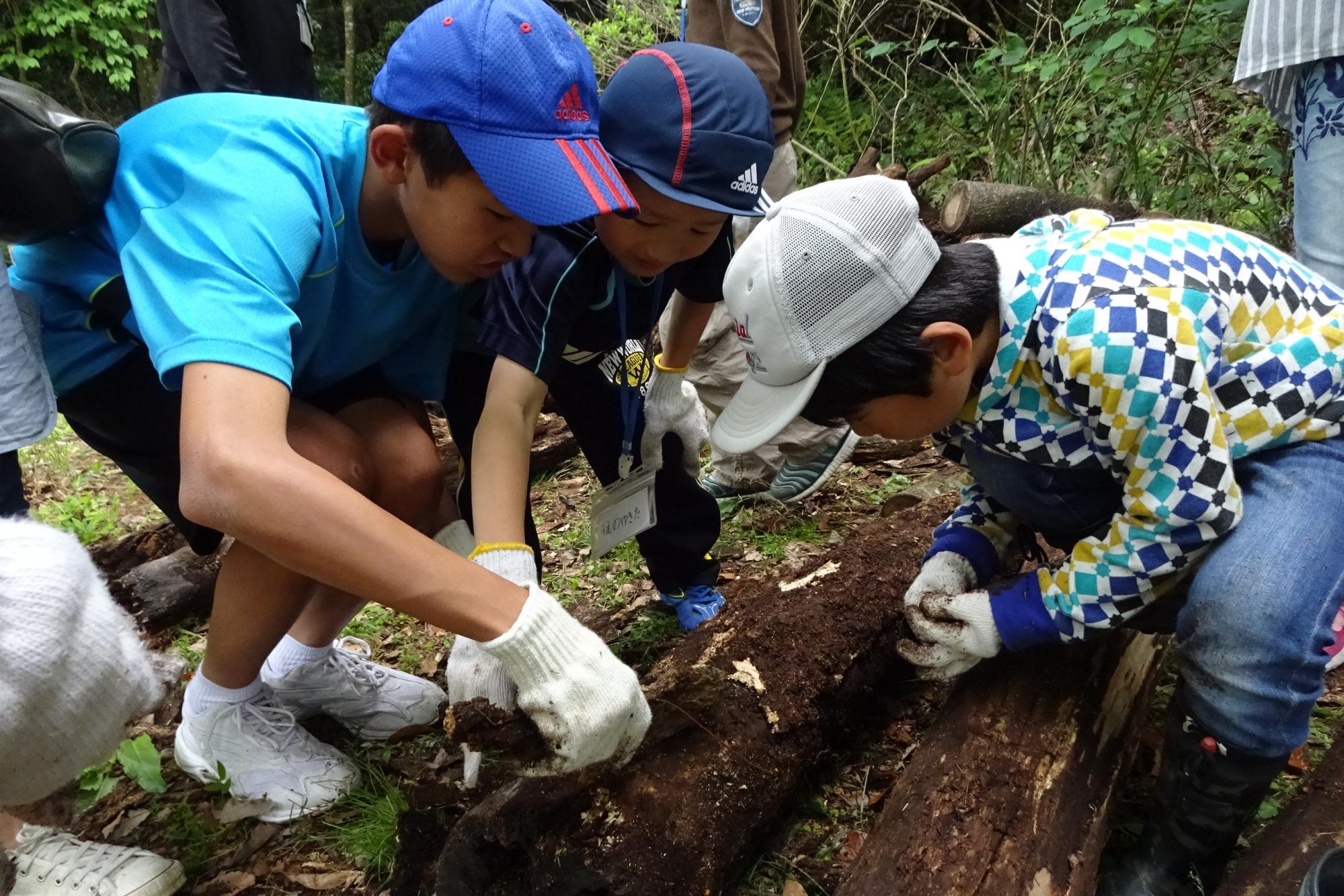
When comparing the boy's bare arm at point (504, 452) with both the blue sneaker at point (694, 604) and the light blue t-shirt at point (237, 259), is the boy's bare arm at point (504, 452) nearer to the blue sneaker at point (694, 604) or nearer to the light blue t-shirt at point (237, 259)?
the light blue t-shirt at point (237, 259)

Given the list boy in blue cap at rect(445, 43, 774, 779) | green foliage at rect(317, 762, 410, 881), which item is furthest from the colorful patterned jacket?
green foliage at rect(317, 762, 410, 881)

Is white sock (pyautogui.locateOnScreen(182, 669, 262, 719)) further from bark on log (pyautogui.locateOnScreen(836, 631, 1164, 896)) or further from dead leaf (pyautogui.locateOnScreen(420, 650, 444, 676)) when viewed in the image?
bark on log (pyautogui.locateOnScreen(836, 631, 1164, 896))

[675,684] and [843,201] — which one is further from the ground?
[843,201]

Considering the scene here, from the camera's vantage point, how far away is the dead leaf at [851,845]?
5.70 ft

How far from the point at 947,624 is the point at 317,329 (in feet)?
4.64

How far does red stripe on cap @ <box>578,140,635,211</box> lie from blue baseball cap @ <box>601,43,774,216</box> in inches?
8.8

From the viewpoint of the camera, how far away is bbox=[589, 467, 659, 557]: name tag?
2236 millimetres

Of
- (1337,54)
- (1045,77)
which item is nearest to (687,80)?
(1337,54)

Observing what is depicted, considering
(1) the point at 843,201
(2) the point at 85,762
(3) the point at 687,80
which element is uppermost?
(3) the point at 687,80

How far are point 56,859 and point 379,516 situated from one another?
1.17 meters

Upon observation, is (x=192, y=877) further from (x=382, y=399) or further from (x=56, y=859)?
(x=382, y=399)

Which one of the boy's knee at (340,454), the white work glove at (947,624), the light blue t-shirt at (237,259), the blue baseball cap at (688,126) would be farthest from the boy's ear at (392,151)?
the white work glove at (947,624)

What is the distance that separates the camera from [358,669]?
2.27 meters

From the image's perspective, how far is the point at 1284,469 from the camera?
59.7 inches
